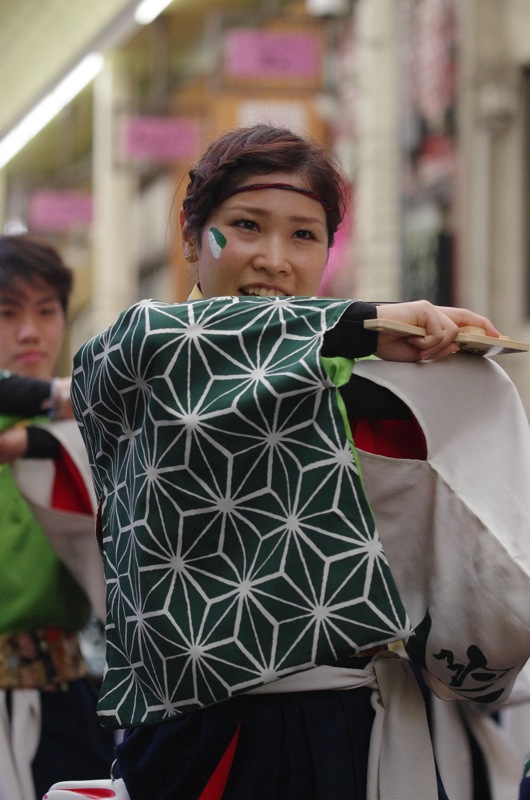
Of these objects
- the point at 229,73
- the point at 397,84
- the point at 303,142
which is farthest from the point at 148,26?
the point at 303,142

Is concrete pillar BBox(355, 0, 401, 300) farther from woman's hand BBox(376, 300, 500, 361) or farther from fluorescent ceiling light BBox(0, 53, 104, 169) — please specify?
woman's hand BBox(376, 300, 500, 361)

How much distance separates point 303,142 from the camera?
2121 mm

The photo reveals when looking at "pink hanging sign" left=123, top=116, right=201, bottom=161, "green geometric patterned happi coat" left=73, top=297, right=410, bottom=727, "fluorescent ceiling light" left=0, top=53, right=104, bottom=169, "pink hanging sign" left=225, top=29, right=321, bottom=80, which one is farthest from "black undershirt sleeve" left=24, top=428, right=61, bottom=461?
Answer: "fluorescent ceiling light" left=0, top=53, right=104, bottom=169

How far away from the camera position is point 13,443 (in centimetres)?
296

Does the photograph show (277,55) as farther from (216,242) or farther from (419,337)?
(419,337)

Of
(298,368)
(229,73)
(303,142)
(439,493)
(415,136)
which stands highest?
(229,73)

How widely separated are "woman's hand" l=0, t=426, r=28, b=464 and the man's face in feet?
1.08

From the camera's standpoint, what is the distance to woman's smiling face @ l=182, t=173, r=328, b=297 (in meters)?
2.03

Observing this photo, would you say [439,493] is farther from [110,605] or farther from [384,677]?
[110,605]

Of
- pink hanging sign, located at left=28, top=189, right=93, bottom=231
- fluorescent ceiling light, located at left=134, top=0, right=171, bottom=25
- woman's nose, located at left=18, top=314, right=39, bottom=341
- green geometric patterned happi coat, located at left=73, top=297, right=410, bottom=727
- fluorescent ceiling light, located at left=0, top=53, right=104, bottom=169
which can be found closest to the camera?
green geometric patterned happi coat, located at left=73, top=297, right=410, bottom=727

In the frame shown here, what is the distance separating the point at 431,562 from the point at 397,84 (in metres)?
6.06

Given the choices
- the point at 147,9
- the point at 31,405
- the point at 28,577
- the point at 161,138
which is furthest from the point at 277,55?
the point at 28,577

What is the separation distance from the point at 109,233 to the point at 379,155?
4006mm

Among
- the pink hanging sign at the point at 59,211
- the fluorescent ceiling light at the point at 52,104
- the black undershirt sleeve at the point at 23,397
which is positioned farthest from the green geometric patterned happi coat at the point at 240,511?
the pink hanging sign at the point at 59,211
